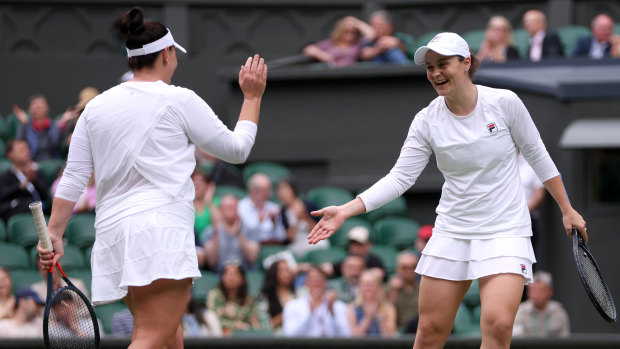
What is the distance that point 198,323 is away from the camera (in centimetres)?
771

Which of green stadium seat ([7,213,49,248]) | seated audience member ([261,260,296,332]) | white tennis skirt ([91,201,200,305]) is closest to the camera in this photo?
white tennis skirt ([91,201,200,305])

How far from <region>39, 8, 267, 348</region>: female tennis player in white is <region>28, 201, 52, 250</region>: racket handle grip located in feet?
0.12

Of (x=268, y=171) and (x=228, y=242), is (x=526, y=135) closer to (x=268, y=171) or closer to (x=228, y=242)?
(x=228, y=242)

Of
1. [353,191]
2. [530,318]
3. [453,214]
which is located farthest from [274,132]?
[453,214]

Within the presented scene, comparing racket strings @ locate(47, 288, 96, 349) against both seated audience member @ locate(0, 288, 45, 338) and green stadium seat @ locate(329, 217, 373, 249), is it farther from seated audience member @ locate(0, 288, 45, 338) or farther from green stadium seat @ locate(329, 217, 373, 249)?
green stadium seat @ locate(329, 217, 373, 249)

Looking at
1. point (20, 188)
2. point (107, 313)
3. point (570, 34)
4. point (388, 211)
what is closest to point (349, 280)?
point (388, 211)

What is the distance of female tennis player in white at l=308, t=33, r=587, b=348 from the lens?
436 centimetres

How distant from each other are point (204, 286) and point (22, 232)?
182cm

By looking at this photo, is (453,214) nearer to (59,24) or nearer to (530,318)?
(530,318)

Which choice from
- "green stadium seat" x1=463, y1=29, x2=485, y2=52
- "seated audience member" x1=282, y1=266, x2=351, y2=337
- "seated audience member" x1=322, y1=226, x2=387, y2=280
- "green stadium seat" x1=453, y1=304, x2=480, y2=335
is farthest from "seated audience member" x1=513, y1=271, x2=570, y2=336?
"green stadium seat" x1=463, y1=29, x2=485, y2=52

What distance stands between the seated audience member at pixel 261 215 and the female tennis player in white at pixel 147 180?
4711mm

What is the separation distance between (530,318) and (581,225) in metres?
3.58

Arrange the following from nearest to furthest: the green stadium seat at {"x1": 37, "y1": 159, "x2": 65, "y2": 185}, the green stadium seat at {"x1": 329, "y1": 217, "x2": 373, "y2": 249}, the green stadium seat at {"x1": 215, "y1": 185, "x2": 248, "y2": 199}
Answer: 1. the green stadium seat at {"x1": 329, "y1": 217, "x2": 373, "y2": 249}
2. the green stadium seat at {"x1": 215, "y1": 185, "x2": 248, "y2": 199}
3. the green stadium seat at {"x1": 37, "y1": 159, "x2": 65, "y2": 185}

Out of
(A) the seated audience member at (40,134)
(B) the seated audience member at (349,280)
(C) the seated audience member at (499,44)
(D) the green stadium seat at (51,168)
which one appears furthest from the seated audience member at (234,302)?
(C) the seated audience member at (499,44)
